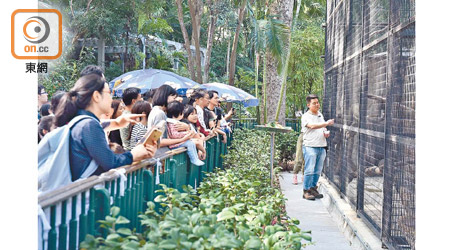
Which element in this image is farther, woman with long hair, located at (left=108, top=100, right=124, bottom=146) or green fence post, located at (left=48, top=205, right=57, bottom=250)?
woman with long hair, located at (left=108, top=100, right=124, bottom=146)

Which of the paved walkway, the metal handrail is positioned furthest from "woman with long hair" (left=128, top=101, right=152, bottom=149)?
the paved walkway

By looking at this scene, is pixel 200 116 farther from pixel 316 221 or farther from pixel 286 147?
pixel 286 147

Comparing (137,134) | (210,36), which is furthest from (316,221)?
(210,36)

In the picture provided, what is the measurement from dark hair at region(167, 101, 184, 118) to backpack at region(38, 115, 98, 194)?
126 inches

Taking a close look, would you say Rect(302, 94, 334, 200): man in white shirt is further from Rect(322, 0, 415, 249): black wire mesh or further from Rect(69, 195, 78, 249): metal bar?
Rect(69, 195, 78, 249): metal bar

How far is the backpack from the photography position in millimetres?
3119

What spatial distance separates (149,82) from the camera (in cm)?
1273

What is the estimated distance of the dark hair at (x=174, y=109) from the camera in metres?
6.41

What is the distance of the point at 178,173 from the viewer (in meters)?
5.43

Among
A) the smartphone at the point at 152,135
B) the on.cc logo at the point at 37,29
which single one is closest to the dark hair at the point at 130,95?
the smartphone at the point at 152,135

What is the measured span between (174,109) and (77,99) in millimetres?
2959

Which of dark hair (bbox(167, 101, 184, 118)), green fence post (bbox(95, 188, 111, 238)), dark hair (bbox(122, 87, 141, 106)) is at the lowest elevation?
green fence post (bbox(95, 188, 111, 238))

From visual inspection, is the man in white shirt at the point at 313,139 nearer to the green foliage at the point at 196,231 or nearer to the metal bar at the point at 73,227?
the green foliage at the point at 196,231

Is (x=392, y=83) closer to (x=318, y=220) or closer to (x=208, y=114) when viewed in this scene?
(x=318, y=220)
